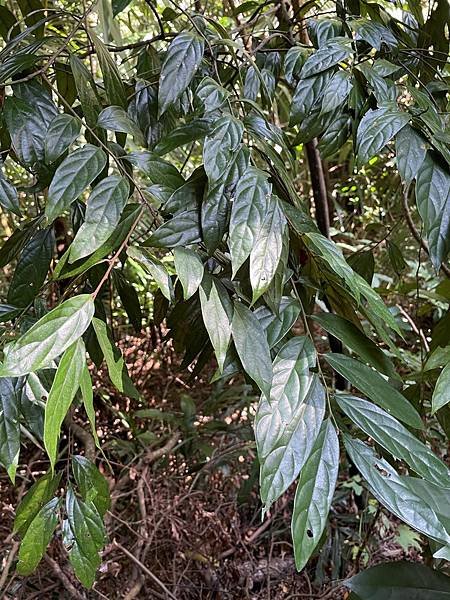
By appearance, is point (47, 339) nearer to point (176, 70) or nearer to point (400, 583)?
point (176, 70)

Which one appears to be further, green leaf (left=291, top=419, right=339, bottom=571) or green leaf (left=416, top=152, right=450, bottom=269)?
green leaf (left=416, top=152, right=450, bottom=269)

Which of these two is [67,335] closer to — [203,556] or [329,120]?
[329,120]

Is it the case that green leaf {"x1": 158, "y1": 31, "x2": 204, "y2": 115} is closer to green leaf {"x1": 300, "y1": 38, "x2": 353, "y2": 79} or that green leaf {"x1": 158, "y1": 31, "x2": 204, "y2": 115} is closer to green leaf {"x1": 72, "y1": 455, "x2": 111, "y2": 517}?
green leaf {"x1": 300, "y1": 38, "x2": 353, "y2": 79}

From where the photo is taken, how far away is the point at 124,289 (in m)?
0.68

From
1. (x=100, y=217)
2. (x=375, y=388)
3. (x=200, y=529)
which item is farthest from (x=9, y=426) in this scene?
(x=200, y=529)

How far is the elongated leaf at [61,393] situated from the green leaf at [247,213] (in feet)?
0.42

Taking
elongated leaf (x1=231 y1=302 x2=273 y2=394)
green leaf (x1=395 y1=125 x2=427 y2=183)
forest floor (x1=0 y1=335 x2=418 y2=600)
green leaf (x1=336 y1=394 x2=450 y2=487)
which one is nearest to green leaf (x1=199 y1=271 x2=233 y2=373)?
elongated leaf (x1=231 y1=302 x2=273 y2=394)

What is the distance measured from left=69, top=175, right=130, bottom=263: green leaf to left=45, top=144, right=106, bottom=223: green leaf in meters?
0.02

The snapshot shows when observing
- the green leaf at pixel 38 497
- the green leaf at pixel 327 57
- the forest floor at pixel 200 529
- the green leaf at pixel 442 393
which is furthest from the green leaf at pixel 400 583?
the green leaf at pixel 327 57

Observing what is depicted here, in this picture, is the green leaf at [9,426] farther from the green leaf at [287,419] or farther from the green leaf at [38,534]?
the green leaf at [287,419]

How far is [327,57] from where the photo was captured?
2.05 feet

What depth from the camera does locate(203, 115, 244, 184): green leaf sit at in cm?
47

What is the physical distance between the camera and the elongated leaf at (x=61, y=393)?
38 centimetres

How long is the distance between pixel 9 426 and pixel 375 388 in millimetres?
328
